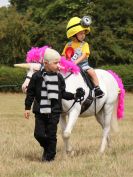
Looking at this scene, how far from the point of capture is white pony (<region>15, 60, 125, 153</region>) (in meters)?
8.09

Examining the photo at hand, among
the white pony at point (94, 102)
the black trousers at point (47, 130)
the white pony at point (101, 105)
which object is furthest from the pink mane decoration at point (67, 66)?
the black trousers at point (47, 130)

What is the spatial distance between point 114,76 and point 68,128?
2.13 metres

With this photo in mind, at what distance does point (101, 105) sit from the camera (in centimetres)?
917

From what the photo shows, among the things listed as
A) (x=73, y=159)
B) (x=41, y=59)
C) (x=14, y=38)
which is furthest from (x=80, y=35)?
(x=14, y=38)

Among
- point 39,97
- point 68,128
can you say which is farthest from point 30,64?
point 68,128

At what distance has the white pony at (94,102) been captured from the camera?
8016 millimetres

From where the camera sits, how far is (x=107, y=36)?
149 ft

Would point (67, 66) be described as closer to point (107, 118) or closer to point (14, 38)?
point (107, 118)

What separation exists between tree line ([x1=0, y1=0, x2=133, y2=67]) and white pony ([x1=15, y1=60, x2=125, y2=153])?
112ft

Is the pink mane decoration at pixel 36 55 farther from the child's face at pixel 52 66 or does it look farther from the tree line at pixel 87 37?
the tree line at pixel 87 37

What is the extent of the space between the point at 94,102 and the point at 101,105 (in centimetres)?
36

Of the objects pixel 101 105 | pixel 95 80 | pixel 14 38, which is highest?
pixel 95 80

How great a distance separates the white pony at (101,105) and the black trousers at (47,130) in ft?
1.50

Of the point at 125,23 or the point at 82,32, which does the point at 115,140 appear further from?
the point at 125,23
